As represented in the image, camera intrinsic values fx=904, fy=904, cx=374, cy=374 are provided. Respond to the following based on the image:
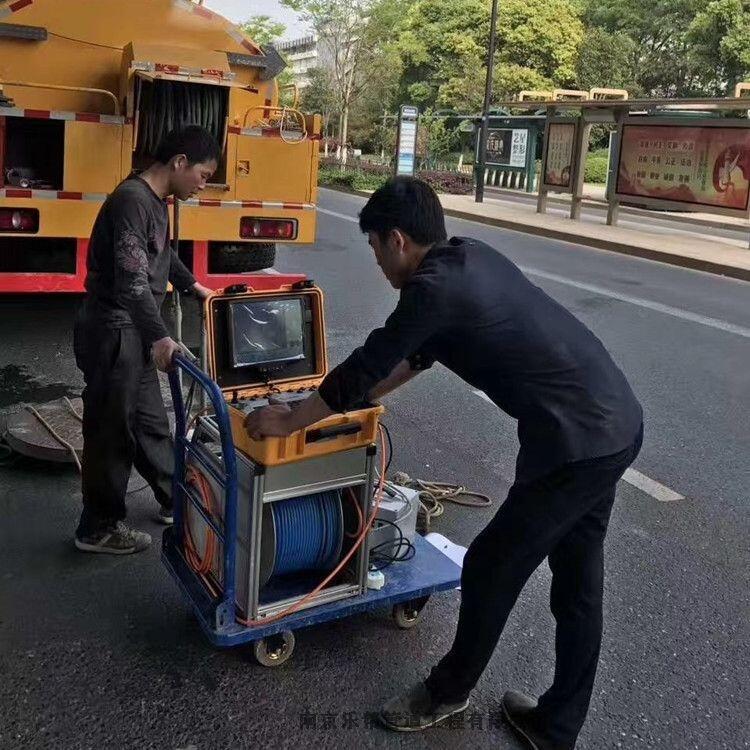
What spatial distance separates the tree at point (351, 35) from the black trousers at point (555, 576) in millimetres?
31064

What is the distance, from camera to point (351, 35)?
3209cm

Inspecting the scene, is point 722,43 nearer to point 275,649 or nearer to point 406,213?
point 406,213

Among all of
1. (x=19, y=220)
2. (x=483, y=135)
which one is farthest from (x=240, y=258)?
(x=483, y=135)

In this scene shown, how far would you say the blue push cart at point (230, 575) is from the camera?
2.76 m

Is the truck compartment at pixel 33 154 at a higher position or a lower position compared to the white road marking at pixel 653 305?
higher

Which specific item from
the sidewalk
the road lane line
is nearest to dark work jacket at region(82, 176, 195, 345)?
the road lane line

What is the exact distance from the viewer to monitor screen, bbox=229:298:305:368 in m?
3.37

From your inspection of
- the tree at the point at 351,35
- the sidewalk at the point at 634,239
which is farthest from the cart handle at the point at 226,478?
the tree at the point at 351,35

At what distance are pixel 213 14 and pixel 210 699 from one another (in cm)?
615

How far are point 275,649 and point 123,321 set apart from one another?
1425mm

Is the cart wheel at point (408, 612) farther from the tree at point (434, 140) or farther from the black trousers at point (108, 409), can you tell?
the tree at point (434, 140)

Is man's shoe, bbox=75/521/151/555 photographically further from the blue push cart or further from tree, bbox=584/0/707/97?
tree, bbox=584/0/707/97

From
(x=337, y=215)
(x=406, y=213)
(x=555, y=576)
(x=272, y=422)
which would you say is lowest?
(x=555, y=576)

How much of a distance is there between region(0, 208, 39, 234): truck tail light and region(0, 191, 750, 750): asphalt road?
1.33 m
